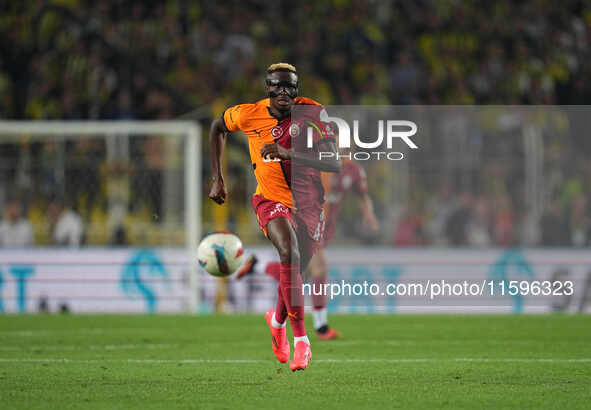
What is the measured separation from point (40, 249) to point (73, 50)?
16.0 feet

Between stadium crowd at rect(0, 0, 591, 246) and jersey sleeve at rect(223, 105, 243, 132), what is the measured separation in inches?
303

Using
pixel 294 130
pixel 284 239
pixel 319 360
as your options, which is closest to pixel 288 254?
pixel 284 239

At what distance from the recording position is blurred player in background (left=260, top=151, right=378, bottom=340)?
9.62 m

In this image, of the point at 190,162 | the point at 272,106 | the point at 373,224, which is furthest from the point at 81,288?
the point at 272,106

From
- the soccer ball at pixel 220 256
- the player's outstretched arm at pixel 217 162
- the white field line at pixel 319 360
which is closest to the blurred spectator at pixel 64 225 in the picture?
the white field line at pixel 319 360

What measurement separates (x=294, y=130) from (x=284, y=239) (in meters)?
0.81

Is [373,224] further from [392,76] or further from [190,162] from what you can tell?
[392,76]

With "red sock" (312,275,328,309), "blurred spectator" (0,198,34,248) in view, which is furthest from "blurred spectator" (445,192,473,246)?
"blurred spectator" (0,198,34,248)

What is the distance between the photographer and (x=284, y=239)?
646cm

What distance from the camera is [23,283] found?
13422 mm

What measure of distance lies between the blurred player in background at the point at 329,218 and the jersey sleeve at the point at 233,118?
2583mm

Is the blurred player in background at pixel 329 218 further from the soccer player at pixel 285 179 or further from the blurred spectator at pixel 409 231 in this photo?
the blurred spectator at pixel 409 231

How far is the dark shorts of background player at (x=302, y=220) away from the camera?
Answer: 265 inches

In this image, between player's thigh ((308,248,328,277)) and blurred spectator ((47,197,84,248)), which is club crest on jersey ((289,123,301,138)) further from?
blurred spectator ((47,197,84,248))
